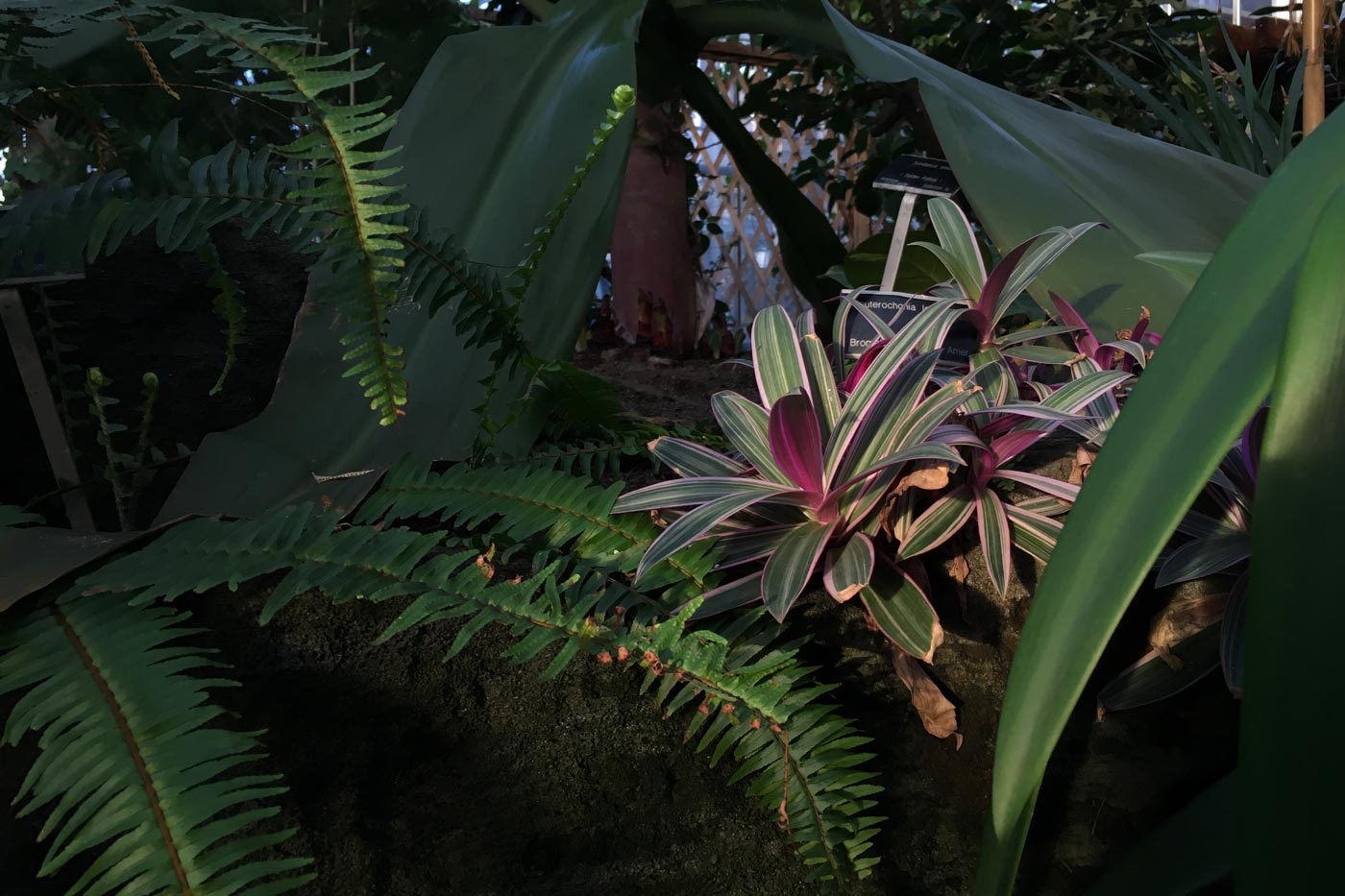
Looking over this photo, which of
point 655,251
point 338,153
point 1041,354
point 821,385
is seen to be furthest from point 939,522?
point 655,251

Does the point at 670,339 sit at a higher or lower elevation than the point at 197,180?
lower

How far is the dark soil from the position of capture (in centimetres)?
55

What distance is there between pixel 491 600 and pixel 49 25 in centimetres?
48

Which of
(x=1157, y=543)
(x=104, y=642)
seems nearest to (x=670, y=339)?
(x=104, y=642)

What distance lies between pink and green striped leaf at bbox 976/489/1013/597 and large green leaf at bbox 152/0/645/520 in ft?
1.33

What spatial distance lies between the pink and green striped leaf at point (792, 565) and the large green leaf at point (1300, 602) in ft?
1.06

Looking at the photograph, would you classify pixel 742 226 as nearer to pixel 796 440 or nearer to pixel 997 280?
pixel 997 280

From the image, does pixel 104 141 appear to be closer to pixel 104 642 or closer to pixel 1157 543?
pixel 104 642

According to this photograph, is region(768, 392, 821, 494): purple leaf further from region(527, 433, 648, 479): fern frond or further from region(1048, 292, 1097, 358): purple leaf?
region(1048, 292, 1097, 358): purple leaf

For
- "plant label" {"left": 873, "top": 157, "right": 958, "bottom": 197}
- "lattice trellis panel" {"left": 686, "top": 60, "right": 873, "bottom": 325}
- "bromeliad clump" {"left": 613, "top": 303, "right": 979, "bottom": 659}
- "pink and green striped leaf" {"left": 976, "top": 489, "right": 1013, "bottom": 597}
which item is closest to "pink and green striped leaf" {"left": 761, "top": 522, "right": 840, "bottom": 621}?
"bromeliad clump" {"left": 613, "top": 303, "right": 979, "bottom": 659}

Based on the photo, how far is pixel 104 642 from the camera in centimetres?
46

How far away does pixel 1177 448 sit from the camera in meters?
0.27

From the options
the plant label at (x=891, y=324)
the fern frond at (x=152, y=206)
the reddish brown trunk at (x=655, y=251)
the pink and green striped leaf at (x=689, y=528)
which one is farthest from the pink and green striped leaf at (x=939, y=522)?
the reddish brown trunk at (x=655, y=251)

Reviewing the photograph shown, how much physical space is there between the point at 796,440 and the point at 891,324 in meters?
0.29
